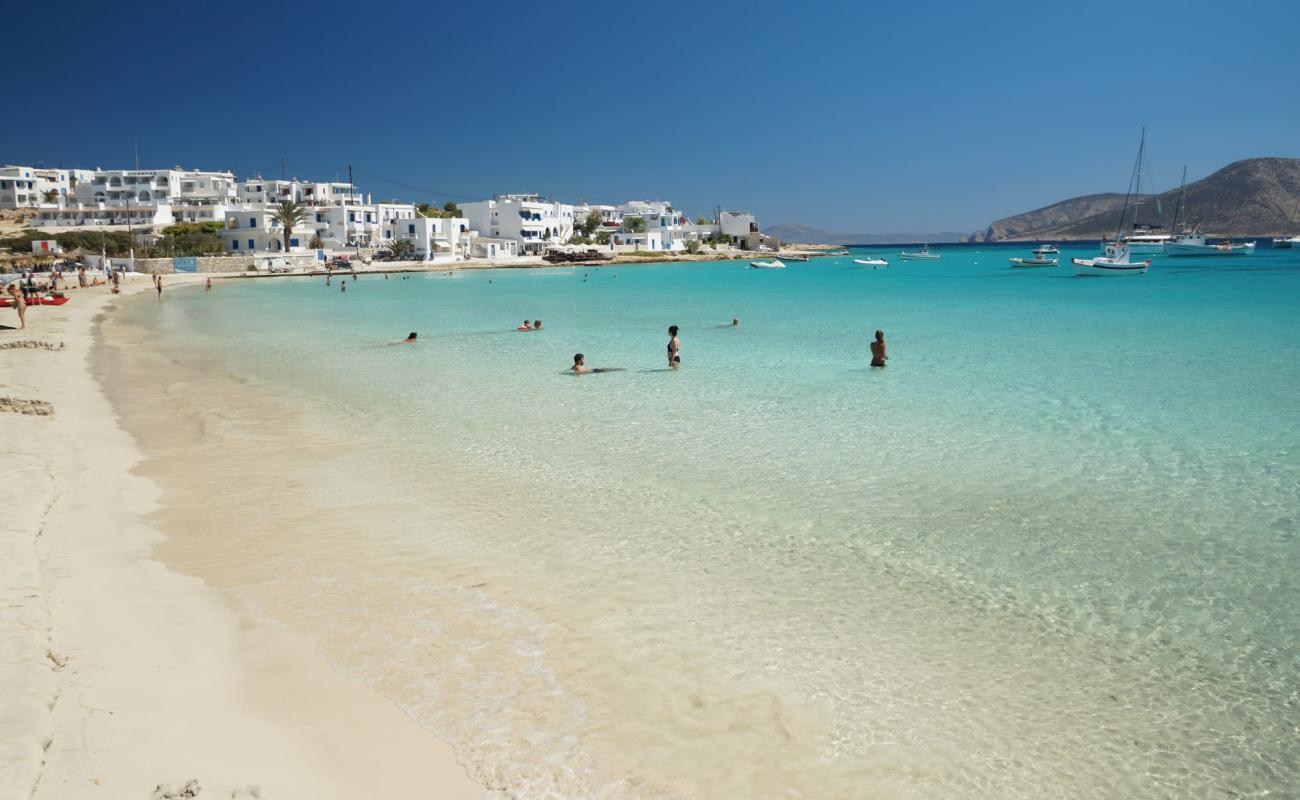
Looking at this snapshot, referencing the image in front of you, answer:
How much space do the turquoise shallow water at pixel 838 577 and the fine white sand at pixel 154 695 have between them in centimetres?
42

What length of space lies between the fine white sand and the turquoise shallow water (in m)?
0.42

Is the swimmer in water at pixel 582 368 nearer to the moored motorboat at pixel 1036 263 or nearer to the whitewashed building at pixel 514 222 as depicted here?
the moored motorboat at pixel 1036 263

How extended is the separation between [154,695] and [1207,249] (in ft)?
530

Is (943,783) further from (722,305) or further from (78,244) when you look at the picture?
(78,244)

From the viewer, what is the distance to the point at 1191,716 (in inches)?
227

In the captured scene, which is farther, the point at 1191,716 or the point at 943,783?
the point at 1191,716

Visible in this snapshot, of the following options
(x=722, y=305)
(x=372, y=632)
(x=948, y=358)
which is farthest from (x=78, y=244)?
(x=372, y=632)

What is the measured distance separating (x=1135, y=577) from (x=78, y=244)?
99.6 meters

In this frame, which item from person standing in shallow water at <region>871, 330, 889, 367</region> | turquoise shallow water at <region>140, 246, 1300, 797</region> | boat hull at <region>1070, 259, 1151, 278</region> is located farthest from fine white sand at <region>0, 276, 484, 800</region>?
boat hull at <region>1070, 259, 1151, 278</region>

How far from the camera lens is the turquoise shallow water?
17.6 ft

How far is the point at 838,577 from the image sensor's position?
322 inches

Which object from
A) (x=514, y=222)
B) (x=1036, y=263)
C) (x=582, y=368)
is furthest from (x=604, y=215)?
(x=582, y=368)

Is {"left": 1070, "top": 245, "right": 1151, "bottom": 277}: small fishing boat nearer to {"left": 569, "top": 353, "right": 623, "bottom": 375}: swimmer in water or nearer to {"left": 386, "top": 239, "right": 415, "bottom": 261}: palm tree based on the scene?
{"left": 569, "top": 353, "right": 623, "bottom": 375}: swimmer in water

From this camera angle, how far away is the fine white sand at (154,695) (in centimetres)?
472
